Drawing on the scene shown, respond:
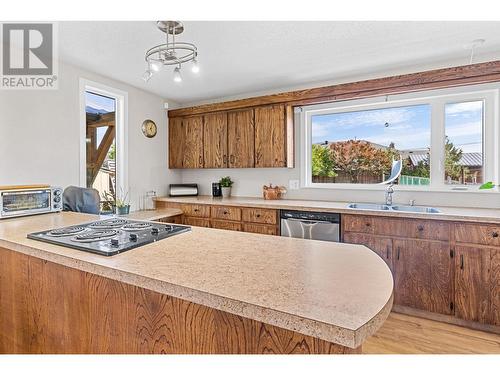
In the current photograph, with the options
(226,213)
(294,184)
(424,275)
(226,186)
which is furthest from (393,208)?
(226,186)

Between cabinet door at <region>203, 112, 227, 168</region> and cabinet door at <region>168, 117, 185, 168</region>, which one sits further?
cabinet door at <region>168, 117, 185, 168</region>

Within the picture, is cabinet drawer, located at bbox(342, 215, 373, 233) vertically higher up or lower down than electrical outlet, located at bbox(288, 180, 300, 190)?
lower down

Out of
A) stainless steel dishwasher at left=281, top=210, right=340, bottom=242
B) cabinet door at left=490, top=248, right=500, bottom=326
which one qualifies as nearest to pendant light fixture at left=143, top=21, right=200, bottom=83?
stainless steel dishwasher at left=281, top=210, right=340, bottom=242

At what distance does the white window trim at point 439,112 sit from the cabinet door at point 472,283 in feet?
2.62

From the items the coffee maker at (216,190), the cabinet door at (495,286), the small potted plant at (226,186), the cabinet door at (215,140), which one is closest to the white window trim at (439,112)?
the cabinet door at (495,286)

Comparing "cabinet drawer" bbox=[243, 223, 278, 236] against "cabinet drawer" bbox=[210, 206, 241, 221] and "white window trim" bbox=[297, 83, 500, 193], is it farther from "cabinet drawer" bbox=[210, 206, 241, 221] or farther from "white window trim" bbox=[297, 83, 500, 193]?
"white window trim" bbox=[297, 83, 500, 193]

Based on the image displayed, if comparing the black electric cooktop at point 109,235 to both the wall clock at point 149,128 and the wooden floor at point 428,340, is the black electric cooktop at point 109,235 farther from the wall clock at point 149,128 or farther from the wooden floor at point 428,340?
the wall clock at point 149,128

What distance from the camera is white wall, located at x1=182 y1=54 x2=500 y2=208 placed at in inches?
110

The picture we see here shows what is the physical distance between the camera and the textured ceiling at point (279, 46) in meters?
2.26

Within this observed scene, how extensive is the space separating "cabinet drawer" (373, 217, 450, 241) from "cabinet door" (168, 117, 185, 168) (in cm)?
283

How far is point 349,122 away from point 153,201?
280 cm

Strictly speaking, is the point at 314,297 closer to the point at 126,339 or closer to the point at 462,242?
the point at 126,339

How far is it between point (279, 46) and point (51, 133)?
2.41m

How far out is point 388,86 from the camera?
9.52 feet
